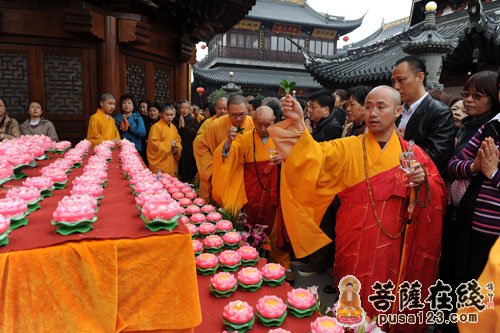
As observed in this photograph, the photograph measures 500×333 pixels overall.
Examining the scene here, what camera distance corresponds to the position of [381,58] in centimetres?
1340

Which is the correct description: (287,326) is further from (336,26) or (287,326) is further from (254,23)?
(336,26)

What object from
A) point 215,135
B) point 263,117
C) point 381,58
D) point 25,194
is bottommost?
point 25,194

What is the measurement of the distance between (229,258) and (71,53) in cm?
526

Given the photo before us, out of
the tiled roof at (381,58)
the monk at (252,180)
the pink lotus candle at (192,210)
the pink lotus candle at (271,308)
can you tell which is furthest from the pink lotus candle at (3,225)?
the tiled roof at (381,58)

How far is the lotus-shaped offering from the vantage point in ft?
6.31

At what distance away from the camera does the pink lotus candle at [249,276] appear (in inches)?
79.5

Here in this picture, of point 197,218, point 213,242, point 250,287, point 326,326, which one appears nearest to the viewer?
point 326,326

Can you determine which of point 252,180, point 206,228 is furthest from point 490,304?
point 252,180

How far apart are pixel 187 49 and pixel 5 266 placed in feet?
25.5

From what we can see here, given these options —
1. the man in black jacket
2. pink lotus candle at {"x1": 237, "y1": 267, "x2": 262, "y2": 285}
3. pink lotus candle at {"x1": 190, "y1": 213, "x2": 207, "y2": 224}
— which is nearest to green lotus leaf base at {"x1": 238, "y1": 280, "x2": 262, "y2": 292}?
pink lotus candle at {"x1": 237, "y1": 267, "x2": 262, "y2": 285}

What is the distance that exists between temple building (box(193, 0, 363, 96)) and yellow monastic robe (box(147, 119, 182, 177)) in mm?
20930

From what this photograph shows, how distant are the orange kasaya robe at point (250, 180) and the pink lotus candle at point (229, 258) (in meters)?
1.76

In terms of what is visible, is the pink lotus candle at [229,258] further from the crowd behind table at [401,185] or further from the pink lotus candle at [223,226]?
the crowd behind table at [401,185]

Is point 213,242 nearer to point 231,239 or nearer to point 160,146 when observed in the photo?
point 231,239
